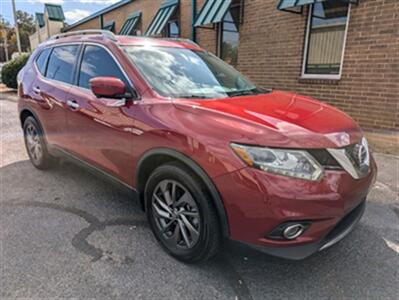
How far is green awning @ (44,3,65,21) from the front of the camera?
2508 cm

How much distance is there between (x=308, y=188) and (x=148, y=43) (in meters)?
2.23

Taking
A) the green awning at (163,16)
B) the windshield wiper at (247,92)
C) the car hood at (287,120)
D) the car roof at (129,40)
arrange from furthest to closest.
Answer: the green awning at (163,16) → the car roof at (129,40) → the windshield wiper at (247,92) → the car hood at (287,120)

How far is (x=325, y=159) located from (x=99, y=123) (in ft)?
6.71

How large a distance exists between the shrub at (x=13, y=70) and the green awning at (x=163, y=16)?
7.70 m

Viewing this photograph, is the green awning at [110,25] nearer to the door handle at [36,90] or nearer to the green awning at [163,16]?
the green awning at [163,16]

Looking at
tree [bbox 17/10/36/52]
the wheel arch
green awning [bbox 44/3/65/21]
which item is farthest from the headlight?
tree [bbox 17/10/36/52]

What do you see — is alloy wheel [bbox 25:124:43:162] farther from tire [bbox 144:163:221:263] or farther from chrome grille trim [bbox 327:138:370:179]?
chrome grille trim [bbox 327:138:370:179]

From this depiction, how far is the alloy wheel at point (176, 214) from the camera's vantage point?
7.89ft

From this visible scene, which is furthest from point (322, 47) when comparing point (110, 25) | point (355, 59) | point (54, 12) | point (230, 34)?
point (54, 12)

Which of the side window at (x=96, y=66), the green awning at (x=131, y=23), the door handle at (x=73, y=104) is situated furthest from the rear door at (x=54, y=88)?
the green awning at (x=131, y=23)

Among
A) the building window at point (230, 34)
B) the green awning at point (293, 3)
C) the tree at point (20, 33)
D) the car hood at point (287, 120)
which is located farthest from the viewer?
the tree at point (20, 33)

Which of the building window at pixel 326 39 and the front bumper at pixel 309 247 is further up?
the building window at pixel 326 39

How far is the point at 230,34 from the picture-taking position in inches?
354

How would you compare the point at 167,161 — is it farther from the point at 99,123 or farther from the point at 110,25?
the point at 110,25
